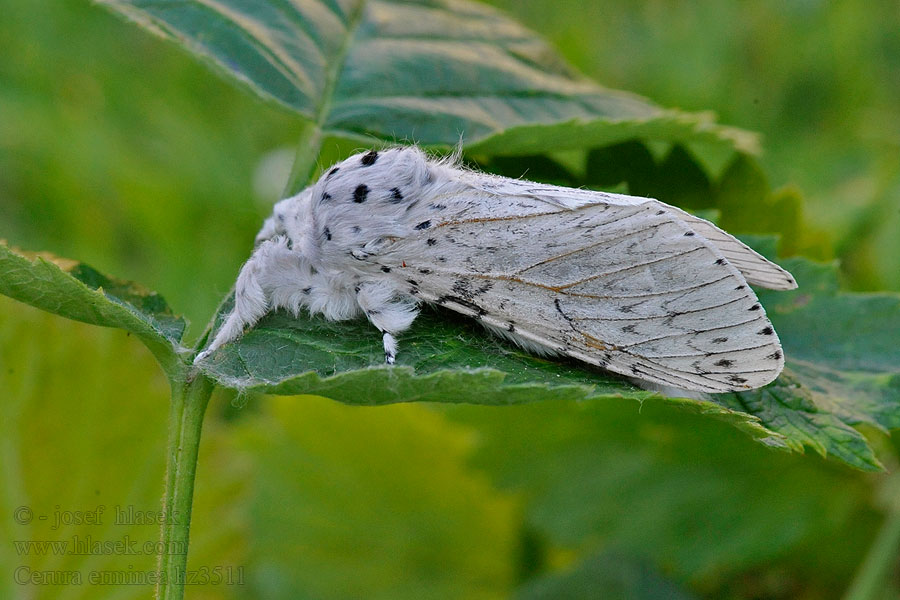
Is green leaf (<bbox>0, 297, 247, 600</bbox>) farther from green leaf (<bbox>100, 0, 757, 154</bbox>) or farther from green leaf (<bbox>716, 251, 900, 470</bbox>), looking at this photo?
green leaf (<bbox>716, 251, 900, 470</bbox>)

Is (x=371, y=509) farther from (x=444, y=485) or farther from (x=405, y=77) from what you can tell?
(x=405, y=77)

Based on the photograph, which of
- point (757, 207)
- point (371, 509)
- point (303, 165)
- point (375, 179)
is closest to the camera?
point (375, 179)

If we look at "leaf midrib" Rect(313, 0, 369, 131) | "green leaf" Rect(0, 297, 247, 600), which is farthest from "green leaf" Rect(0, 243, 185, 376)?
"green leaf" Rect(0, 297, 247, 600)

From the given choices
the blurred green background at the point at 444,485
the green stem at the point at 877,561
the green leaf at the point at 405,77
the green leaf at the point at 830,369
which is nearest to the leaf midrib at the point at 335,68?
the green leaf at the point at 405,77

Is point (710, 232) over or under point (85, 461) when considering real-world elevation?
over

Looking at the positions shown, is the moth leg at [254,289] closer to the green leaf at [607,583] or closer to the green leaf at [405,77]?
the green leaf at [405,77]

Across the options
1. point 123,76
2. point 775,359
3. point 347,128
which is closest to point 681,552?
point 775,359
